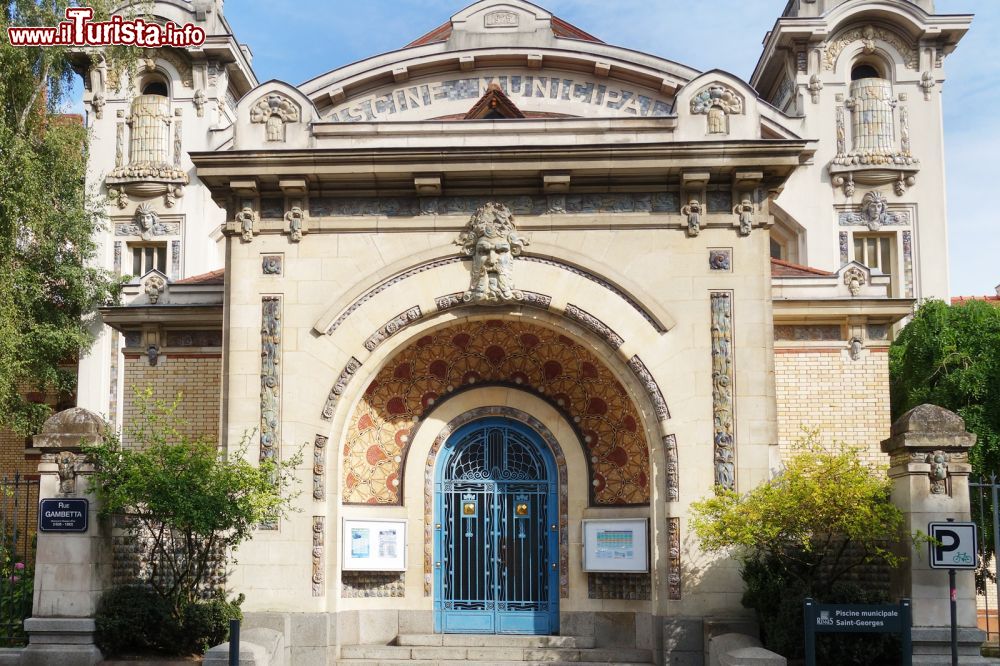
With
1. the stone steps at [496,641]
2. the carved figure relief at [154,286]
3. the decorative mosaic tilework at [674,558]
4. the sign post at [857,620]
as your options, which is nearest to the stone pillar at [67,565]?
the carved figure relief at [154,286]

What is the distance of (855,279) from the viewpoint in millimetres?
19156

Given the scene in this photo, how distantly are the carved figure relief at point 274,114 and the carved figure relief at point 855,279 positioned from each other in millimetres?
9393

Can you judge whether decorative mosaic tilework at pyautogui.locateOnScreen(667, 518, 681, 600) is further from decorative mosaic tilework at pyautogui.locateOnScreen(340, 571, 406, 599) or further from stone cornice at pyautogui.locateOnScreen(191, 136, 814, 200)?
stone cornice at pyautogui.locateOnScreen(191, 136, 814, 200)

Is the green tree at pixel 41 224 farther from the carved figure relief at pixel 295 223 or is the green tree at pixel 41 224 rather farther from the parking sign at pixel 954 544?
the parking sign at pixel 954 544

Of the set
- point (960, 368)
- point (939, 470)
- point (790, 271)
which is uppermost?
point (790, 271)

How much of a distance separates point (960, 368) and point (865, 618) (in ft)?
41.7

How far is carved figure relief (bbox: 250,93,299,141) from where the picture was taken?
1688 centimetres

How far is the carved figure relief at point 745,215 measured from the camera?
16.5 metres

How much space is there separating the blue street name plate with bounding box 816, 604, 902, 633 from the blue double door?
5588mm

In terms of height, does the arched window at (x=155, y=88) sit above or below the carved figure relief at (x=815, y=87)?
above

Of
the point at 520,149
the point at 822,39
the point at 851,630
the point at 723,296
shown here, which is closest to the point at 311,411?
the point at 520,149

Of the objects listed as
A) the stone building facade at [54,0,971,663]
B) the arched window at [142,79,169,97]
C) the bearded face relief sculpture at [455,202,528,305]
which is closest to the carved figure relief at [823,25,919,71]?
the stone building facade at [54,0,971,663]

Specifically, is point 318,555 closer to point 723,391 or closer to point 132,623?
point 132,623

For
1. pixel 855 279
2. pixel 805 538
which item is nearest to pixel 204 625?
pixel 805 538
